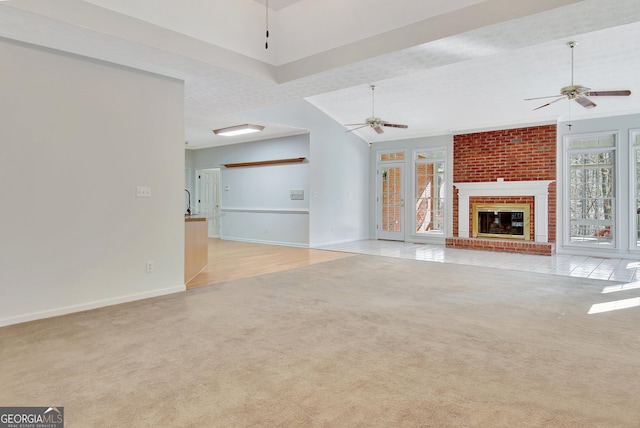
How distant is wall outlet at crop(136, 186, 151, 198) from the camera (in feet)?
13.0

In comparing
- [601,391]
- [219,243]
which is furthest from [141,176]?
[219,243]

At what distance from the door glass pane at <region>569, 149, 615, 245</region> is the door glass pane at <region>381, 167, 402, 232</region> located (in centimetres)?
366

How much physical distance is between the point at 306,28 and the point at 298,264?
352 centimetres

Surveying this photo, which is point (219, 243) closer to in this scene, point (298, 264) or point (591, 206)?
point (298, 264)

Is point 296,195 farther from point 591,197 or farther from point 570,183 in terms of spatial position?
point 591,197

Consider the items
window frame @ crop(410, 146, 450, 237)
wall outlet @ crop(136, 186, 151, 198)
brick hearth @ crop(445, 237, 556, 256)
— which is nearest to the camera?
wall outlet @ crop(136, 186, 151, 198)

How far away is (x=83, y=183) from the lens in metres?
3.58

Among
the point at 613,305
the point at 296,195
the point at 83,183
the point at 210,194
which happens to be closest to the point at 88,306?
the point at 83,183

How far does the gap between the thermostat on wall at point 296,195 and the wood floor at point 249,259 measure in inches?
44.4

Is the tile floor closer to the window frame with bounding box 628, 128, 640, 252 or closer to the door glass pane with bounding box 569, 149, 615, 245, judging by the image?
the window frame with bounding box 628, 128, 640, 252

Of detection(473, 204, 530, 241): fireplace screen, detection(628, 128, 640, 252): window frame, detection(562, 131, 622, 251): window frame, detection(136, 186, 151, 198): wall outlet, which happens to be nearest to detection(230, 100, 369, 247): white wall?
detection(473, 204, 530, 241): fireplace screen

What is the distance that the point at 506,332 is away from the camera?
297 cm
